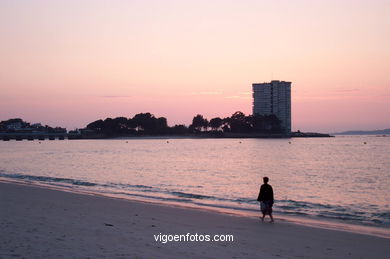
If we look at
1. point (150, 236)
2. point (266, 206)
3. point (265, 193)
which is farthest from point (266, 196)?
point (150, 236)

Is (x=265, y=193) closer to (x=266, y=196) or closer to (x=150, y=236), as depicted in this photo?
(x=266, y=196)

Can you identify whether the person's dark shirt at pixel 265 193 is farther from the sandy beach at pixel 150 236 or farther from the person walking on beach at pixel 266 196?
the sandy beach at pixel 150 236

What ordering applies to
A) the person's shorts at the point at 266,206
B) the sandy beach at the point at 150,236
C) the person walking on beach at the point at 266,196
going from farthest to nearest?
the person's shorts at the point at 266,206 < the person walking on beach at the point at 266,196 < the sandy beach at the point at 150,236

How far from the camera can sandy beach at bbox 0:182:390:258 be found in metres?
9.71

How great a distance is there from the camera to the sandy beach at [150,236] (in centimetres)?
971

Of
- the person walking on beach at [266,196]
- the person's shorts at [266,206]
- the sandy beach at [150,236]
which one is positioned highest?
the person walking on beach at [266,196]

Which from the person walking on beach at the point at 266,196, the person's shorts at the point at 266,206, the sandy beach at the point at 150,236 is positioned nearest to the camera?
the sandy beach at the point at 150,236

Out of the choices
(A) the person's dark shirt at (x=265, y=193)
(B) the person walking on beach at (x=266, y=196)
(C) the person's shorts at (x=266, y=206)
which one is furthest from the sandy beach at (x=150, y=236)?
(A) the person's dark shirt at (x=265, y=193)

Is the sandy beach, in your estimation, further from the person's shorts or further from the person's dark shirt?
the person's dark shirt

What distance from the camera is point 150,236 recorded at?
38.7 ft

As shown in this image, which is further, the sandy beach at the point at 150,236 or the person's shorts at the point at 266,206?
the person's shorts at the point at 266,206

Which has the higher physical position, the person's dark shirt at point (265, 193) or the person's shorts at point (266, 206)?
the person's dark shirt at point (265, 193)

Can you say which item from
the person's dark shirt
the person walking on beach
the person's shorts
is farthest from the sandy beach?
the person's dark shirt

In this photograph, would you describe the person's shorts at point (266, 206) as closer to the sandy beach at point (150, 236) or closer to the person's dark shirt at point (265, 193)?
the person's dark shirt at point (265, 193)
